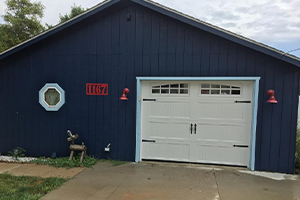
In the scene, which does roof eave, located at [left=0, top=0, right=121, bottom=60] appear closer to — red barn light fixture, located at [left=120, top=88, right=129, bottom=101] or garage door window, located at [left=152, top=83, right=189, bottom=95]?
red barn light fixture, located at [left=120, top=88, right=129, bottom=101]

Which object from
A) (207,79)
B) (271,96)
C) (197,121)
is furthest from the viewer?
(197,121)

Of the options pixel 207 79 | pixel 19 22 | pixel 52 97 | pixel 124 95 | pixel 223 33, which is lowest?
pixel 52 97

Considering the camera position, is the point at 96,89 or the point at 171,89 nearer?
the point at 171,89

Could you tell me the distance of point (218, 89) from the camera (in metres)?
5.32

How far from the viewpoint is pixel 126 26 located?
5.55 metres

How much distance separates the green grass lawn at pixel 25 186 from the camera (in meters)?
3.70

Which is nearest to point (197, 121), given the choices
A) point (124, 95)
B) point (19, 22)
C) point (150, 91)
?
point (150, 91)

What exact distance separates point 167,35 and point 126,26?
3.67 feet

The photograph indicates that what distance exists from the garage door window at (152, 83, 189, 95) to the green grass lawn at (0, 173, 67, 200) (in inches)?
119

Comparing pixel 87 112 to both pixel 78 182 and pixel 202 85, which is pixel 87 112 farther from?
pixel 202 85

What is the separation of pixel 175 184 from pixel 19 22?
1893cm

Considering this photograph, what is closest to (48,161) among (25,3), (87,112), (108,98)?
(87,112)

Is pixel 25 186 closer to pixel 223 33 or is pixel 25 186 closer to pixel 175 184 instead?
pixel 175 184

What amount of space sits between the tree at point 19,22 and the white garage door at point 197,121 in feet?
53.0
